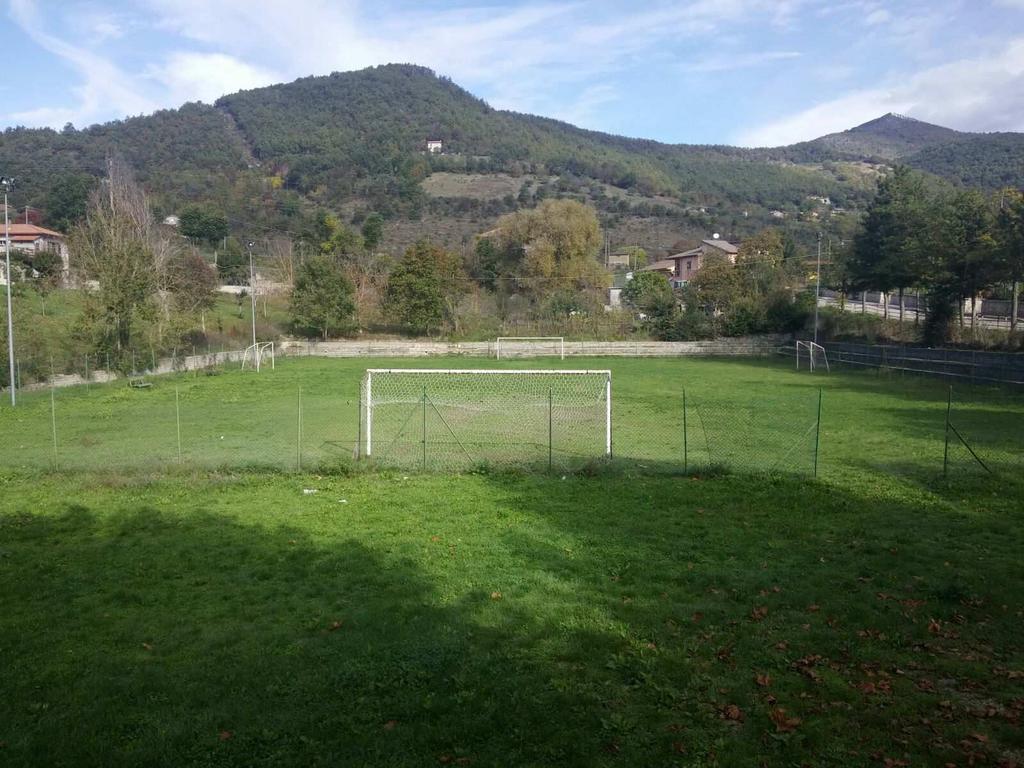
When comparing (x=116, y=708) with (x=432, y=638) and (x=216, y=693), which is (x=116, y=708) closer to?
(x=216, y=693)

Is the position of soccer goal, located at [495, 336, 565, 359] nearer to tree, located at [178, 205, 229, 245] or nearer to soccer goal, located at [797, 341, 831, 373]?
soccer goal, located at [797, 341, 831, 373]

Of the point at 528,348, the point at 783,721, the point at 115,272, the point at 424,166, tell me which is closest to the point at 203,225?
the point at 528,348

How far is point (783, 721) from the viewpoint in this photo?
5082 millimetres

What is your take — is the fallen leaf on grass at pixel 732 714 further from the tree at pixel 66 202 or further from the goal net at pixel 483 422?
the tree at pixel 66 202

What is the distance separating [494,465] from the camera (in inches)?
555

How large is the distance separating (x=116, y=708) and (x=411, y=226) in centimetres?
10118

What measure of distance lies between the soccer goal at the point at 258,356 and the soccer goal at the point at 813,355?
27561 mm

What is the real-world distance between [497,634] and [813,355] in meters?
36.5

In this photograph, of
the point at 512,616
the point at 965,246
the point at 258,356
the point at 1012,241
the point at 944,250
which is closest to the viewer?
the point at 512,616


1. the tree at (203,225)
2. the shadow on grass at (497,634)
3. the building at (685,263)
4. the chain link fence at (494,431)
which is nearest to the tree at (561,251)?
the building at (685,263)

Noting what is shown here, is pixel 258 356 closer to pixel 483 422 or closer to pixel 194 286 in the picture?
pixel 194 286

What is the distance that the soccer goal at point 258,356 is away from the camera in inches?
1495

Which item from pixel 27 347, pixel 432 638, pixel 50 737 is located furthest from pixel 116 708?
pixel 27 347

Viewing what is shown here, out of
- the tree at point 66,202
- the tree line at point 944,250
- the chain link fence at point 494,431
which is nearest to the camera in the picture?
the chain link fence at point 494,431
